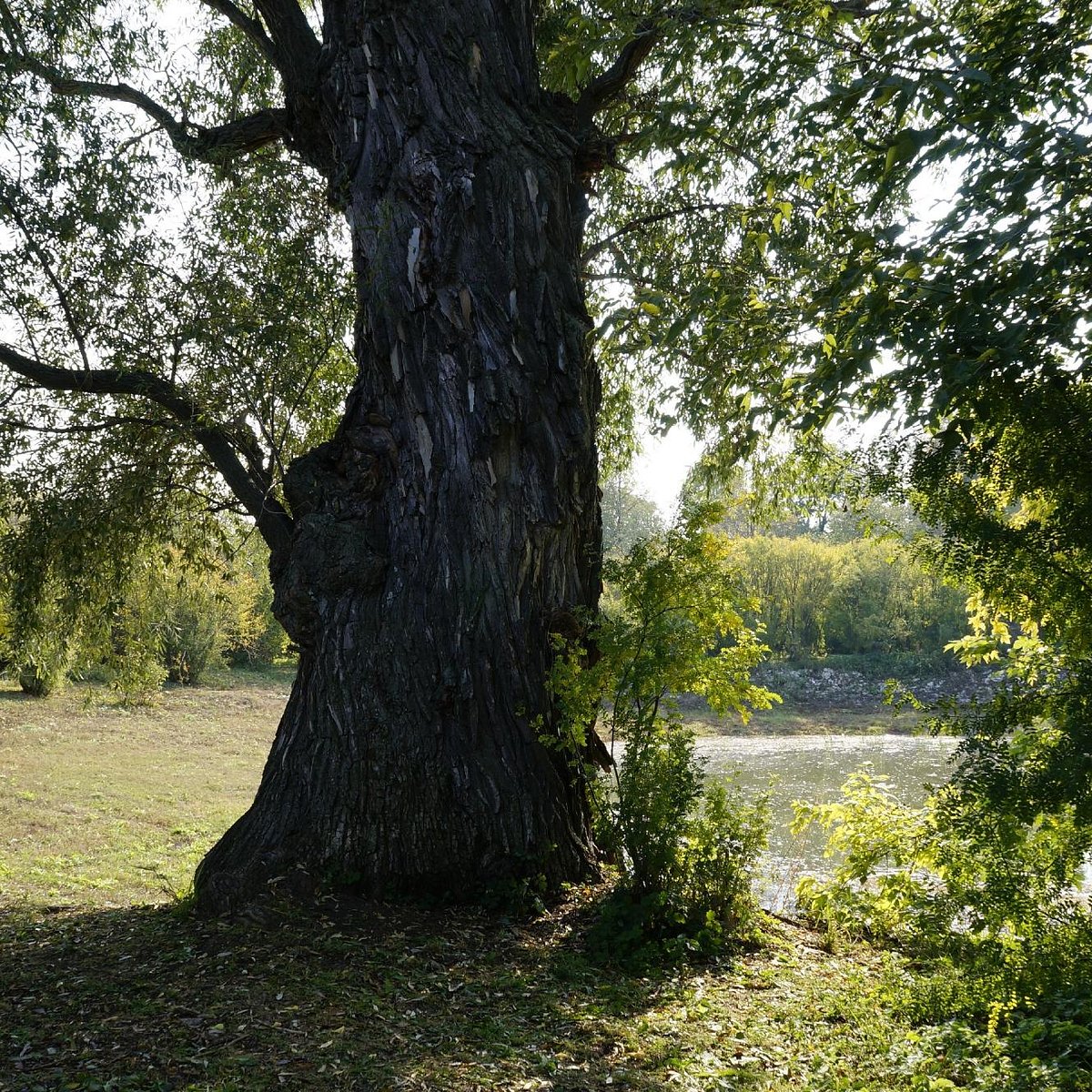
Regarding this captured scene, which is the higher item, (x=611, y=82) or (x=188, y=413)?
(x=611, y=82)

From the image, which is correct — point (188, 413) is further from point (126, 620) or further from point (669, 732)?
point (669, 732)

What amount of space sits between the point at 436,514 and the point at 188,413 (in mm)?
2046

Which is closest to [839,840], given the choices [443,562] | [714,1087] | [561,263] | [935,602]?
[714,1087]

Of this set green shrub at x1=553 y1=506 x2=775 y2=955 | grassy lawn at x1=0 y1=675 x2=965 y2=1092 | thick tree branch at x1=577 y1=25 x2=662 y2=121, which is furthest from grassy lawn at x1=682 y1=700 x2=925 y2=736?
grassy lawn at x1=0 y1=675 x2=965 y2=1092

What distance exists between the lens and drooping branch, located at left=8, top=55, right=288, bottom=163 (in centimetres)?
621

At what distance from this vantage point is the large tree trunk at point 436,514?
4.84 m

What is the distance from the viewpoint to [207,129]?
646cm

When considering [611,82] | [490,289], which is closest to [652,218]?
[611,82]

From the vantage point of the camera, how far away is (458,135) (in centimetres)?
528

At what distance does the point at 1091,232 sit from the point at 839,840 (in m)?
3.18

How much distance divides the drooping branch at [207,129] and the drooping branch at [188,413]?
1.58 meters

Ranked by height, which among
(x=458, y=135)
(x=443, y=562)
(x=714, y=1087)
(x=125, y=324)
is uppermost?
(x=458, y=135)

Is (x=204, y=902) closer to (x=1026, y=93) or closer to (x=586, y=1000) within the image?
(x=586, y=1000)

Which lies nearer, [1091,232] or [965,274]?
[1091,232]
